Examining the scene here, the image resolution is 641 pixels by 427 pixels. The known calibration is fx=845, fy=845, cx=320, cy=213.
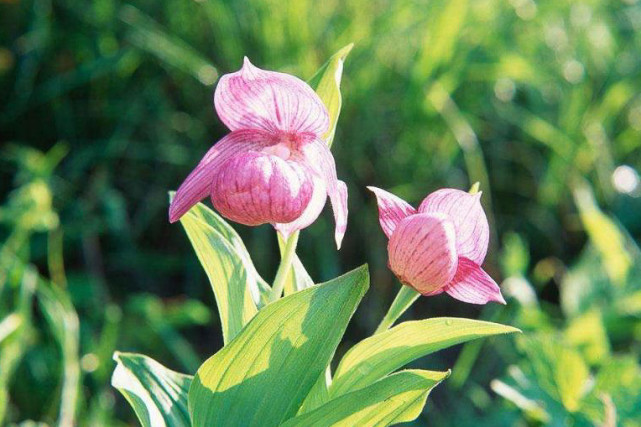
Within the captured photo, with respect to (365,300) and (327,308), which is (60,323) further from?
(327,308)

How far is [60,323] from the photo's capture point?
1.33 meters

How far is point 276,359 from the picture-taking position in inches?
27.4

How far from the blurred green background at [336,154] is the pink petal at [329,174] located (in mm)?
865

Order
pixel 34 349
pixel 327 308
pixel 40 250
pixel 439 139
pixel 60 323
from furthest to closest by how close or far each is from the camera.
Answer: pixel 439 139 → pixel 40 250 → pixel 34 349 → pixel 60 323 → pixel 327 308

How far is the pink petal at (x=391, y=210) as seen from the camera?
71 cm

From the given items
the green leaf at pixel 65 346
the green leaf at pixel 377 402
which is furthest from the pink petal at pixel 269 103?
the green leaf at pixel 65 346

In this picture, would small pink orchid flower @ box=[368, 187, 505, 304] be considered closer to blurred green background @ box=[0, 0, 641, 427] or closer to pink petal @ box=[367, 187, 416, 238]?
A: pink petal @ box=[367, 187, 416, 238]

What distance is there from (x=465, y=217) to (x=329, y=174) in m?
0.12

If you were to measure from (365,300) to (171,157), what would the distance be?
51cm

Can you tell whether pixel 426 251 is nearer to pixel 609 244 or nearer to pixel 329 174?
pixel 329 174

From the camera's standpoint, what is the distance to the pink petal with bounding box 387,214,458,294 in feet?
2.15

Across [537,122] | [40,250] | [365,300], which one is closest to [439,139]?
[537,122]

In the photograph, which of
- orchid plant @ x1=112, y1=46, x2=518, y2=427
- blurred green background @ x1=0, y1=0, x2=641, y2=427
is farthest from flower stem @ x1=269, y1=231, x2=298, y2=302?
blurred green background @ x1=0, y1=0, x2=641, y2=427

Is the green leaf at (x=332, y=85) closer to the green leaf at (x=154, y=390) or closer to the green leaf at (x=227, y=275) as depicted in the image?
the green leaf at (x=227, y=275)
